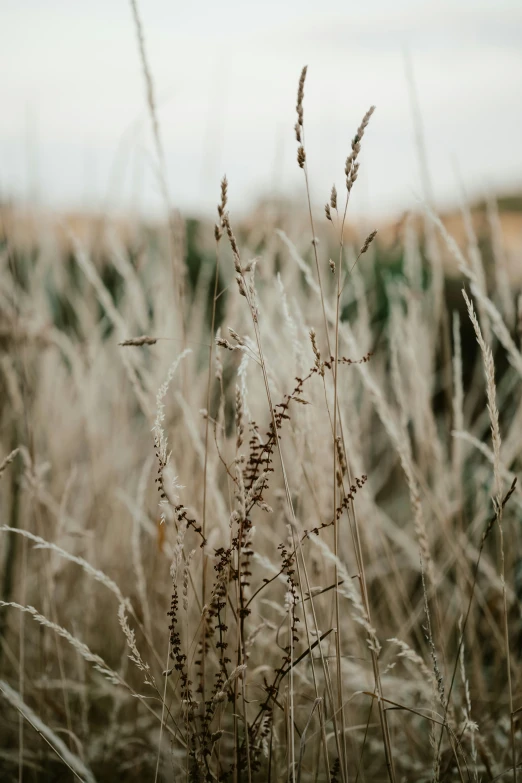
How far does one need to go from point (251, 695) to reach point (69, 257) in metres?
3.11

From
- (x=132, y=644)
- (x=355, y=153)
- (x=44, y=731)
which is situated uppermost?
(x=355, y=153)

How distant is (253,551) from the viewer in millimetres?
732

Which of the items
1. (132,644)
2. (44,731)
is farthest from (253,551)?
(44,731)

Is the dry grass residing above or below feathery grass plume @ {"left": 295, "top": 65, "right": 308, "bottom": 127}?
below

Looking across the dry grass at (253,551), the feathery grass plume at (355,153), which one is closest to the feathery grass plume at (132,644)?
the dry grass at (253,551)

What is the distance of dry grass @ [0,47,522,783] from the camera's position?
2.51 ft

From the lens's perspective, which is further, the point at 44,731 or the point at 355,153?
the point at 44,731

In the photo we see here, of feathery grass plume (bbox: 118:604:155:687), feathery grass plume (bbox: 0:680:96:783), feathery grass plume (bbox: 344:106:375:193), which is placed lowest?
feathery grass plume (bbox: 0:680:96:783)

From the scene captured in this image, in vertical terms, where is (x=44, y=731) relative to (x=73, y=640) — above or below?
below

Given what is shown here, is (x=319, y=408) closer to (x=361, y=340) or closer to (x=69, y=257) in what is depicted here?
(x=361, y=340)

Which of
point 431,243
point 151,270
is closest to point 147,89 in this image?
point 431,243

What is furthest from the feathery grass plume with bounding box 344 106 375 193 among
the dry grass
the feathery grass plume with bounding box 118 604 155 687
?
the feathery grass plume with bounding box 118 604 155 687

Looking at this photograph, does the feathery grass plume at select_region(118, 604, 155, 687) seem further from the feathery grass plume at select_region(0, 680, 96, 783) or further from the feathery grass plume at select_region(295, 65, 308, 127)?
the feathery grass plume at select_region(295, 65, 308, 127)

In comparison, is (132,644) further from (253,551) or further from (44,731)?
(44,731)
